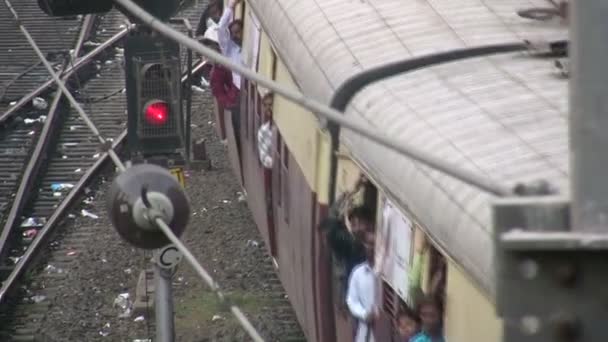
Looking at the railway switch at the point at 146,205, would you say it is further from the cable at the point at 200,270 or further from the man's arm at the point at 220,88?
the man's arm at the point at 220,88

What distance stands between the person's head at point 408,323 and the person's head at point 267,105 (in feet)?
13.3

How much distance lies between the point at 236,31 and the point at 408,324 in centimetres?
647

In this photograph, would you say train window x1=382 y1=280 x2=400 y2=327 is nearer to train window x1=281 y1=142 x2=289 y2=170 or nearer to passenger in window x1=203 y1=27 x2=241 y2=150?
train window x1=281 y1=142 x2=289 y2=170

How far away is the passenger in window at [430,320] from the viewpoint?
5945 mm

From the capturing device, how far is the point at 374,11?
27.5 ft

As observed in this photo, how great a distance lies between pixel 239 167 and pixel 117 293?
1.56 m

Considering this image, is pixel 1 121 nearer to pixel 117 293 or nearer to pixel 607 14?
pixel 117 293

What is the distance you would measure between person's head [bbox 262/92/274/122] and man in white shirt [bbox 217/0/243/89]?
1429 millimetres

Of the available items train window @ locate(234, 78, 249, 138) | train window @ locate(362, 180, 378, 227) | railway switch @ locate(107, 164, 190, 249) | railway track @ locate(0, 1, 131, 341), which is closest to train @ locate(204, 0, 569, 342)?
train window @ locate(362, 180, 378, 227)

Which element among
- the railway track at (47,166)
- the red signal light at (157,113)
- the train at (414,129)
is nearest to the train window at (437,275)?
the train at (414,129)

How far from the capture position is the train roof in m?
5.40

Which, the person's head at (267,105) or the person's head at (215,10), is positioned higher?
the person's head at (267,105)

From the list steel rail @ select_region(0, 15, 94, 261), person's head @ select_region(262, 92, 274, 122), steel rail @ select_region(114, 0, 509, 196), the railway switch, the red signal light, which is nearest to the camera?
steel rail @ select_region(114, 0, 509, 196)

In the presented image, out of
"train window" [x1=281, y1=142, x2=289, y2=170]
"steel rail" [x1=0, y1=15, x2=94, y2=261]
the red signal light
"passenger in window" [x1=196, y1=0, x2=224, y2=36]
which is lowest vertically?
"steel rail" [x1=0, y1=15, x2=94, y2=261]
